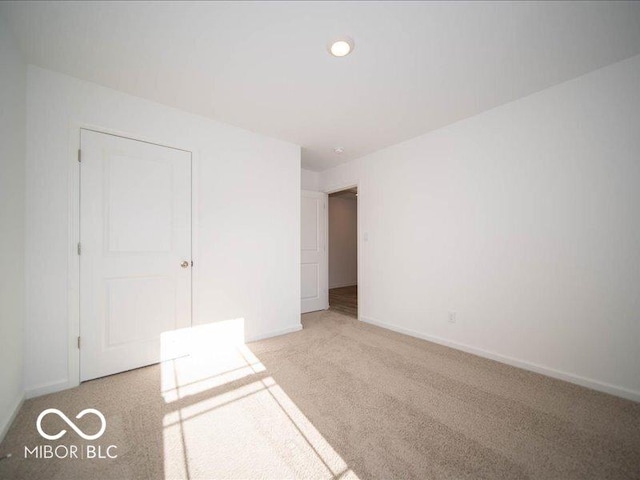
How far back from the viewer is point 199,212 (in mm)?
2746

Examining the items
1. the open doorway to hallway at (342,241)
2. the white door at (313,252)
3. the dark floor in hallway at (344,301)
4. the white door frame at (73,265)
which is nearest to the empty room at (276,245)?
the white door frame at (73,265)

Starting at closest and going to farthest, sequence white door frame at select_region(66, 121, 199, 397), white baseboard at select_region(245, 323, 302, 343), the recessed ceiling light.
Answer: the recessed ceiling light, white door frame at select_region(66, 121, 199, 397), white baseboard at select_region(245, 323, 302, 343)

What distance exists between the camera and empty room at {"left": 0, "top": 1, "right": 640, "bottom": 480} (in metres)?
1.52

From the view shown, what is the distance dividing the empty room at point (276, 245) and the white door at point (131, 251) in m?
0.02

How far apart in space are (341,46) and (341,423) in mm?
2543

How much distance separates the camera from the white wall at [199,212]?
6.49 feet

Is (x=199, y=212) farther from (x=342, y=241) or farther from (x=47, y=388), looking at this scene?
(x=342, y=241)

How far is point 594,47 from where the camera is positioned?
5.94ft

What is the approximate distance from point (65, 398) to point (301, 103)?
10.2 ft

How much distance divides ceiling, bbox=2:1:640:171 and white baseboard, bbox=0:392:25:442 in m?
2.45

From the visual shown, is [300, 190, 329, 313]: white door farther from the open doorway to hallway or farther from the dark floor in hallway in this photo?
the open doorway to hallway

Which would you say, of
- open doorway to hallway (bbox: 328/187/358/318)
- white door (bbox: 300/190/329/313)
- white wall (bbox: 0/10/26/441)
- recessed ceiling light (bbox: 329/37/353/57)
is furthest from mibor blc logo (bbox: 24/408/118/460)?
open doorway to hallway (bbox: 328/187/358/318)

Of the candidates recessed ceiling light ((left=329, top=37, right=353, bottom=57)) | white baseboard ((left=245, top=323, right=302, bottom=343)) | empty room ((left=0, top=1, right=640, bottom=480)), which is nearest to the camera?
empty room ((left=0, top=1, right=640, bottom=480))

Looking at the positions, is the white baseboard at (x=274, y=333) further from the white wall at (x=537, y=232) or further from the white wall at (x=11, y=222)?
the white wall at (x=11, y=222)
